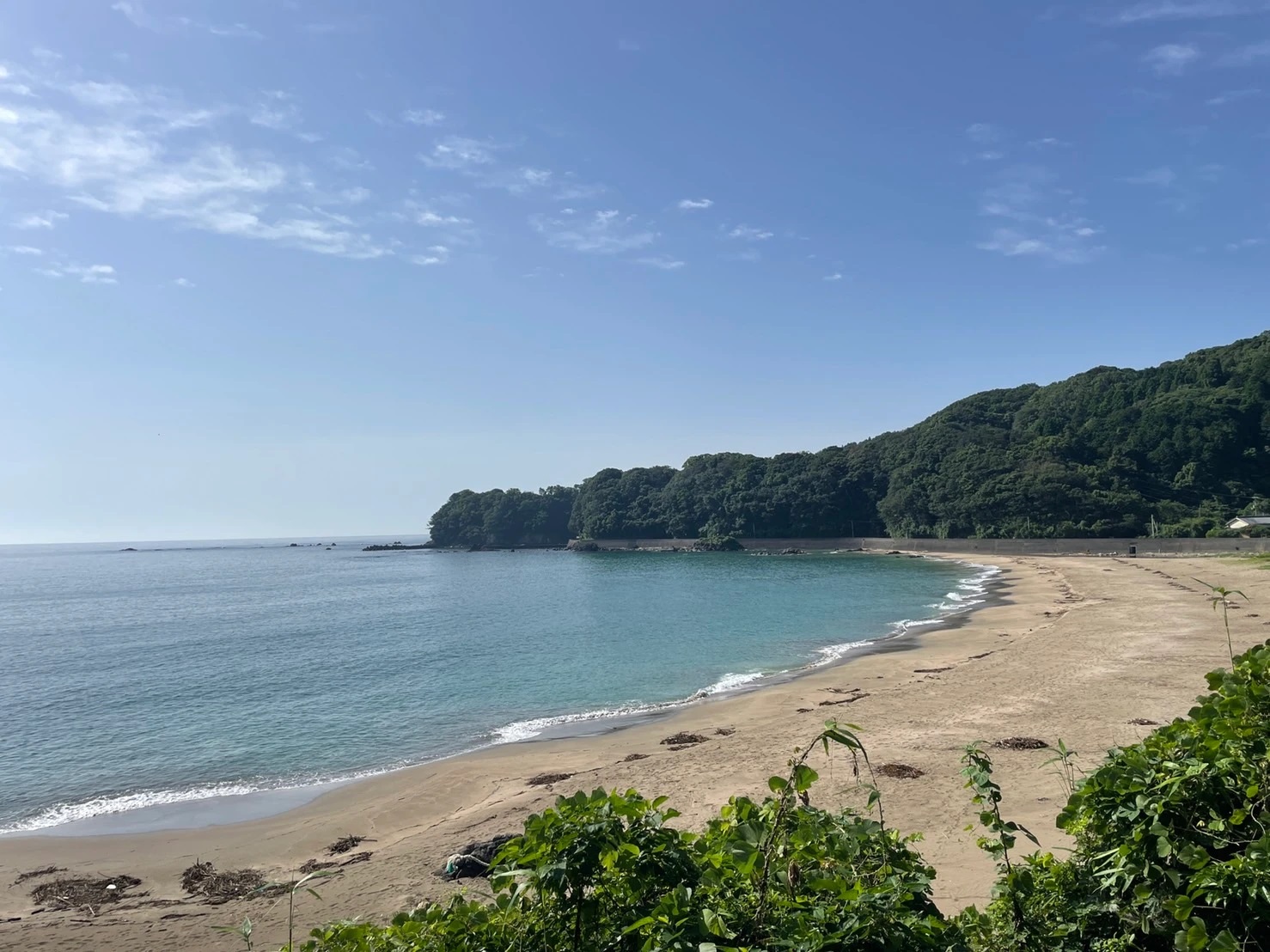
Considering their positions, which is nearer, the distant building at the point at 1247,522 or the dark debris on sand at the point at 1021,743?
the dark debris on sand at the point at 1021,743

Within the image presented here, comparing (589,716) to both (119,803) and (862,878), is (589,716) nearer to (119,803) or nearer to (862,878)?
(119,803)

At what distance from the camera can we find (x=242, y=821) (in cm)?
1502

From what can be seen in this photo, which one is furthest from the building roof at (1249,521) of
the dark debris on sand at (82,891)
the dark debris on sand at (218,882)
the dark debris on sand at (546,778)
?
the dark debris on sand at (82,891)

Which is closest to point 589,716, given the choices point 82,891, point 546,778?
point 546,778

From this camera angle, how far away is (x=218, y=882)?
1168 cm

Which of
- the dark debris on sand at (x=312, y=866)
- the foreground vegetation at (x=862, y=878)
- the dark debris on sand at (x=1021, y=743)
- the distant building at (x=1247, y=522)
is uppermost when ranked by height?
the foreground vegetation at (x=862, y=878)

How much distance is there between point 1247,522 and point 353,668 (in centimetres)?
9545

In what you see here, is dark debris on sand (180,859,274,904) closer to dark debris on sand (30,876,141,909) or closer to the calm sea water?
dark debris on sand (30,876,141,909)

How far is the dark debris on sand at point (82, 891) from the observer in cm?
1127

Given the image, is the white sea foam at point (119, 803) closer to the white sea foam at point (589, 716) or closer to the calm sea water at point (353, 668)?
the calm sea water at point (353, 668)

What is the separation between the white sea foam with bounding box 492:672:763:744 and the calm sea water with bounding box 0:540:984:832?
124 mm

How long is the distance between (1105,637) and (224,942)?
96.5 ft

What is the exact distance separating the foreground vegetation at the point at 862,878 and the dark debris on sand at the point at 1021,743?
470 inches

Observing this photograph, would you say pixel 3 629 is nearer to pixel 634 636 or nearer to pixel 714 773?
pixel 634 636
